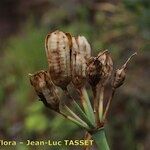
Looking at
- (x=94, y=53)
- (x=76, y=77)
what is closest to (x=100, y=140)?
(x=76, y=77)

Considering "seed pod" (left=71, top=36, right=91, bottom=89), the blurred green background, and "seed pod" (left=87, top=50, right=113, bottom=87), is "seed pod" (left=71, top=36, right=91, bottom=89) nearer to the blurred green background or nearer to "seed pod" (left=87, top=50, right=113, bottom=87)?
"seed pod" (left=87, top=50, right=113, bottom=87)

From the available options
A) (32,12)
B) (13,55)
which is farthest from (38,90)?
(32,12)

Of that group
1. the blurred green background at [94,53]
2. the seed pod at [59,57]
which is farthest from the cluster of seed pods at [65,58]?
the blurred green background at [94,53]

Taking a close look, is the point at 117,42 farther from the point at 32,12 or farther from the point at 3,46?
the point at 32,12

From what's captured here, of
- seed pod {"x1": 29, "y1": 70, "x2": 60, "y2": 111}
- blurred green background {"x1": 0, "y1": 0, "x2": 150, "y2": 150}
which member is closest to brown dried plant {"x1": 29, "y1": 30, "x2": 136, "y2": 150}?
seed pod {"x1": 29, "y1": 70, "x2": 60, "y2": 111}

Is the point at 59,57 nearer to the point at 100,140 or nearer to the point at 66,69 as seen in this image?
the point at 66,69

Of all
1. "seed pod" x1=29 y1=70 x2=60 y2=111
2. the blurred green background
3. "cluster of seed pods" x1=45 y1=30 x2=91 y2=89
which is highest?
"cluster of seed pods" x1=45 y1=30 x2=91 y2=89

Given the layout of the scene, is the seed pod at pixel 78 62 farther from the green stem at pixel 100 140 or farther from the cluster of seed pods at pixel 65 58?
the green stem at pixel 100 140
